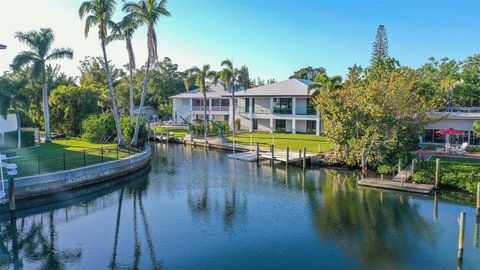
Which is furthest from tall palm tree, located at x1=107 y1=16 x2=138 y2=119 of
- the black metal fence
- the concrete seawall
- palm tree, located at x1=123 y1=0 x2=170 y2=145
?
the concrete seawall

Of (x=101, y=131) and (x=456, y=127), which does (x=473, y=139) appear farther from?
(x=101, y=131)

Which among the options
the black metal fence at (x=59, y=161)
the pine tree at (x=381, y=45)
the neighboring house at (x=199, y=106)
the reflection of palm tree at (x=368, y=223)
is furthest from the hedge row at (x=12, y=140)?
the pine tree at (x=381, y=45)

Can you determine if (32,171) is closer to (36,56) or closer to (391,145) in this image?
(36,56)

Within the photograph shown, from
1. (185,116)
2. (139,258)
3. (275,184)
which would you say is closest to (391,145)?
(275,184)

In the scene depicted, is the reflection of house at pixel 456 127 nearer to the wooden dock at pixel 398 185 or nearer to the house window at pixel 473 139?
the house window at pixel 473 139

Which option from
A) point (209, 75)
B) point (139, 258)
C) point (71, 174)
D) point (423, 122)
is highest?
point (209, 75)

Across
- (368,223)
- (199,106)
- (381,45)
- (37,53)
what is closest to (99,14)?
(37,53)
